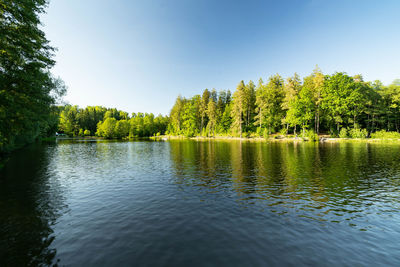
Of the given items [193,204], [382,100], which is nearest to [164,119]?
[382,100]

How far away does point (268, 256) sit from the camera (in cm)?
670

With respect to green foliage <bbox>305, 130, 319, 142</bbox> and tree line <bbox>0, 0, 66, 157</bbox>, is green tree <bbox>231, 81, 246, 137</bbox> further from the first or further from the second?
tree line <bbox>0, 0, 66, 157</bbox>

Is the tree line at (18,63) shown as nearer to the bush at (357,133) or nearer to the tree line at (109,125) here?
the bush at (357,133)

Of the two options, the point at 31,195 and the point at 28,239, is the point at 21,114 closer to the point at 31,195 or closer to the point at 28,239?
the point at 31,195

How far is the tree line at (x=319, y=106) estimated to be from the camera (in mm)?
62406

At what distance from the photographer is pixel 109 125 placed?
124000 mm

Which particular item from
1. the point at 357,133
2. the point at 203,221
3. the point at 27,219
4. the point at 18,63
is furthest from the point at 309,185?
the point at 357,133

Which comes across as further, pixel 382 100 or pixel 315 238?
pixel 382 100

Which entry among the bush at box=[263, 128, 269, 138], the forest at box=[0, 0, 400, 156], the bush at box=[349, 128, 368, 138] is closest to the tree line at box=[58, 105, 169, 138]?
the forest at box=[0, 0, 400, 156]

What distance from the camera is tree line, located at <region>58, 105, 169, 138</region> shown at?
127 meters

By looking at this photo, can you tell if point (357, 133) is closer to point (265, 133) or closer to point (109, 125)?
point (265, 133)

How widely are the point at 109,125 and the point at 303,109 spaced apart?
395 feet

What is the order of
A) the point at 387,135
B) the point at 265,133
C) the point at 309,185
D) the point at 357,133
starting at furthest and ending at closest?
the point at 265,133 < the point at 357,133 < the point at 387,135 < the point at 309,185

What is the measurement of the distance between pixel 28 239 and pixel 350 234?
15.0 meters
